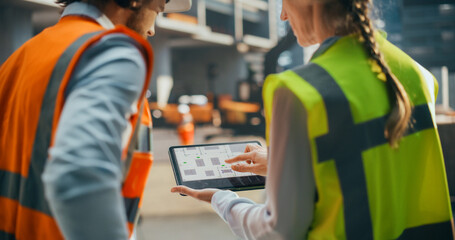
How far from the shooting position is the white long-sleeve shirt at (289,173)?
3.38 feet

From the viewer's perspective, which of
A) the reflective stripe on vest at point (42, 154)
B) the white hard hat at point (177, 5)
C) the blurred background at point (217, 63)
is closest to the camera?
the reflective stripe on vest at point (42, 154)

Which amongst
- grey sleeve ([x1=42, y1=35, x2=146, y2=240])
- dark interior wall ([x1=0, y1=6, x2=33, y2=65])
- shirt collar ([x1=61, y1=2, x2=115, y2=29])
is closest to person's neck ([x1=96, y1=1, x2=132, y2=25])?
shirt collar ([x1=61, y1=2, x2=115, y2=29])

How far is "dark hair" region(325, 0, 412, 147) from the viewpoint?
1.09m

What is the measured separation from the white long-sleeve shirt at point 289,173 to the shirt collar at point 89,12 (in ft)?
1.42

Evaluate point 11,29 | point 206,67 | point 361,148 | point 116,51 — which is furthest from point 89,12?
point 206,67

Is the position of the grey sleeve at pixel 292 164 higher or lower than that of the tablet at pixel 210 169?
higher

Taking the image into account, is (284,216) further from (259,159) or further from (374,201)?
(259,159)

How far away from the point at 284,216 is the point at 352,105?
280mm

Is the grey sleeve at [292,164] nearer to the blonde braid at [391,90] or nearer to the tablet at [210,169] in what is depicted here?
the blonde braid at [391,90]

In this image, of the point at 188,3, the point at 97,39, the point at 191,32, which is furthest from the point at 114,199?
the point at 191,32

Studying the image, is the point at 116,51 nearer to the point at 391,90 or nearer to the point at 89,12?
the point at 89,12

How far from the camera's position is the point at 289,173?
3.43 feet

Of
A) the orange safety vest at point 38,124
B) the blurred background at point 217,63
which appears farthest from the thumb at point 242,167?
the orange safety vest at point 38,124

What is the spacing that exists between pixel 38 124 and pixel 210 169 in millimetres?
697
